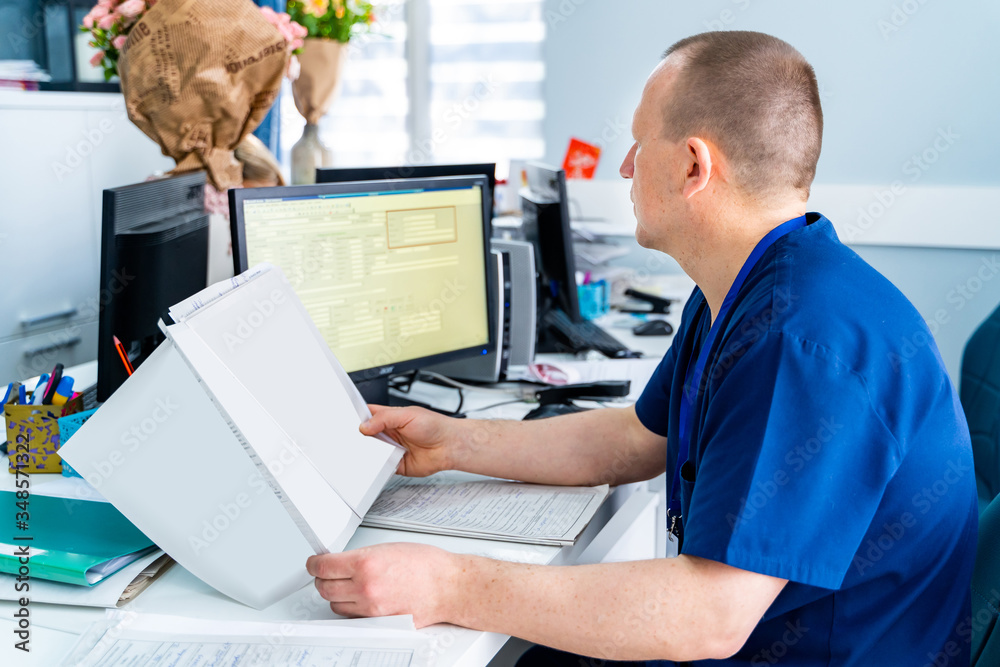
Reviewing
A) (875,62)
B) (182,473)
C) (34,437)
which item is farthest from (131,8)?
(875,62)

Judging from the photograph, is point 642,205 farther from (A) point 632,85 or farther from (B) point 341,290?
(A) point 632,85

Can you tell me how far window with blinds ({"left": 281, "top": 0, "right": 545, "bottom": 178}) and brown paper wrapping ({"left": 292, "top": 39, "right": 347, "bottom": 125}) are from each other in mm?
1016

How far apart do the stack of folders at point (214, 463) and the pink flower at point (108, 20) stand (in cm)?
108

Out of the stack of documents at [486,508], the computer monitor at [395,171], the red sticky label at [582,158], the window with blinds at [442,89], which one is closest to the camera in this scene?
the stack of documents at [486,508]

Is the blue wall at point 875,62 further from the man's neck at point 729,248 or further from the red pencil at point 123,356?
the red pencil at point 123,356

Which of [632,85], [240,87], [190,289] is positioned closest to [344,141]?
[632,85]

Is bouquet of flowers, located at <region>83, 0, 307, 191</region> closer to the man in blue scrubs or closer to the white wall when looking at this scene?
the man in blue scrubs

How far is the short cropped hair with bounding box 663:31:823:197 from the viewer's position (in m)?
0.91

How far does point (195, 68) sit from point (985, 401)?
1760 millimetres

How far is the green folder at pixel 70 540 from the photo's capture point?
2.86 feet

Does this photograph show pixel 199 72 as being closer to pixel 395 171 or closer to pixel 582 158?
pixel 395 171

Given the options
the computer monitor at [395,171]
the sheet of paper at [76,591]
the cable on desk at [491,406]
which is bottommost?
the cable on desk at [491,406]

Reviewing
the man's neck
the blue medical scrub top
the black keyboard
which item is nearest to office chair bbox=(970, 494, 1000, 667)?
the blue medical scrub top

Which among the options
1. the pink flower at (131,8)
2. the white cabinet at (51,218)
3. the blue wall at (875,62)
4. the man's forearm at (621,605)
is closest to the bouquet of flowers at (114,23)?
the pink flower at (131,8)
